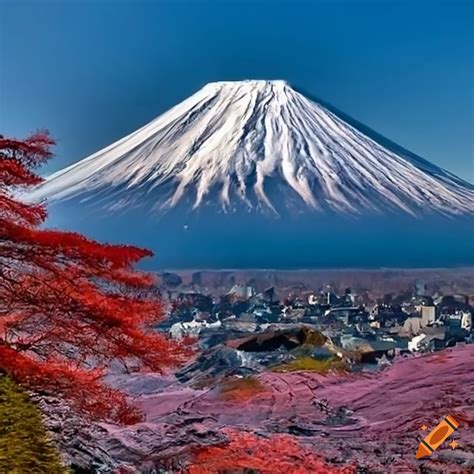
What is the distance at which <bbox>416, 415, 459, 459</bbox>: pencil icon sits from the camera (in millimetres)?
2438

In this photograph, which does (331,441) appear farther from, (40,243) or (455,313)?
(40,243)

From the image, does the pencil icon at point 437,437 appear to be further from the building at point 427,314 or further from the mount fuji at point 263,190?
the mount fuji at point 263,190

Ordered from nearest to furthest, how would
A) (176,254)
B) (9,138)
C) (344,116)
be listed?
1. (9,138)
2. (176,254)
3. (344,116)

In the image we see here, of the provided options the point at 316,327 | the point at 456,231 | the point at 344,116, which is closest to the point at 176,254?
the point at 316,327

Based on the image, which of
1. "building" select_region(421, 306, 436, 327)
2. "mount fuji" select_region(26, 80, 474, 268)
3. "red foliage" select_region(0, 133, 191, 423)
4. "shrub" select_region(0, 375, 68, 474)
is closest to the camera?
"shrub" select_region(0, 375, 68, 474)

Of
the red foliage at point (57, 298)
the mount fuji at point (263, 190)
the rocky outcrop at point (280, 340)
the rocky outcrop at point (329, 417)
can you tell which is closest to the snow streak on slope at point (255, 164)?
the mount fuji at point (263, 190)

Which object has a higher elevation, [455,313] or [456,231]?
[456,231]

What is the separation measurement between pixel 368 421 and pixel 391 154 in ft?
2.56

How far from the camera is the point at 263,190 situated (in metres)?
2.39

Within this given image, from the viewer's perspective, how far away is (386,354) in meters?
2.48

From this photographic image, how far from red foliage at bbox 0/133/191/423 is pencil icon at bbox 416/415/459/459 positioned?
31.4 inches

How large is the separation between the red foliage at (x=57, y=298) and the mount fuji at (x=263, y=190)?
15cm

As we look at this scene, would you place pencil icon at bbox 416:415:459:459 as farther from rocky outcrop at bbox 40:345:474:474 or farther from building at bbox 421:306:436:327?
building at bbox 421:306:436:327

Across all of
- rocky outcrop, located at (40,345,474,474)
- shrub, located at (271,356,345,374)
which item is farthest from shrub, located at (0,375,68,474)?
shrub, located at (271,356,345,374)
